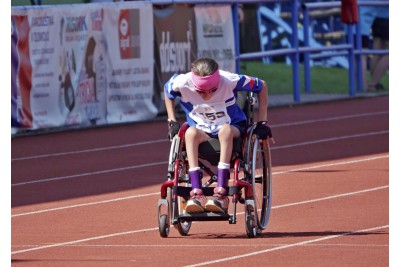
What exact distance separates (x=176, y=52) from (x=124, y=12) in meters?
1.31

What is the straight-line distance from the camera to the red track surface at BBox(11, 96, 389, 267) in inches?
363

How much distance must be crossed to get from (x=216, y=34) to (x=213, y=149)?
1253 cm

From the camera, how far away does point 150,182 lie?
1399 cm

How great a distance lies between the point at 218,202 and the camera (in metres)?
9.84

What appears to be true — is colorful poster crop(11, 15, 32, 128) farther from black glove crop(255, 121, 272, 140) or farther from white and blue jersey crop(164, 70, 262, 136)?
black glove crop(255, 121, 272, 140)

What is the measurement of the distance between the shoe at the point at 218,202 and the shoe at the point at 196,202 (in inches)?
2.4

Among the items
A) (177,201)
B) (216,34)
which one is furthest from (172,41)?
(177,201)

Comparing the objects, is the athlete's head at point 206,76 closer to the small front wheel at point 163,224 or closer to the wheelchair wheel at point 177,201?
the wheelchair wheel at point 177,201

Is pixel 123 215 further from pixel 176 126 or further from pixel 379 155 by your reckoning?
pixel 379 155

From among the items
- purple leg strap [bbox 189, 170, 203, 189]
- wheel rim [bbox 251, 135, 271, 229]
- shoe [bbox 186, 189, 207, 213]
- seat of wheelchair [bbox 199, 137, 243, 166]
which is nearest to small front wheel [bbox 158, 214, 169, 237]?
shoe [bbox 186, 189, 207, 213]

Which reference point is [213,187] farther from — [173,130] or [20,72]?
[20,72]

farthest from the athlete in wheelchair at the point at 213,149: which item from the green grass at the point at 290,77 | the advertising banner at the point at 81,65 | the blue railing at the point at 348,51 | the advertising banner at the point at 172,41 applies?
the green grass at the point at 290,77

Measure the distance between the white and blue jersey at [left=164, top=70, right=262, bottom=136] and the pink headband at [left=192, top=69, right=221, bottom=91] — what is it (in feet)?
0.29
